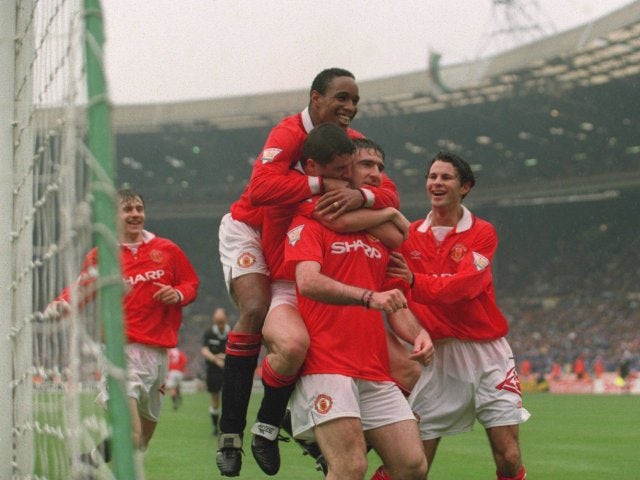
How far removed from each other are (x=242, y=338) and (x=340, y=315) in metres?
0.96

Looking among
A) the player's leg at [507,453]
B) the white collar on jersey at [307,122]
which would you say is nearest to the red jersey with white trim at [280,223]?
the white collar on jersey at [307,122]

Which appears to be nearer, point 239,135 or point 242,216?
point 242,216

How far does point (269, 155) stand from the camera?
15.3 ft

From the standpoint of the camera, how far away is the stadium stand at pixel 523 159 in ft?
116

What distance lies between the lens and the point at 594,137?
39906 millimetres

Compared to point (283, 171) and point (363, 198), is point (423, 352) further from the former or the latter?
point (283, 171)

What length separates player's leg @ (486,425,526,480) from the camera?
565 cm

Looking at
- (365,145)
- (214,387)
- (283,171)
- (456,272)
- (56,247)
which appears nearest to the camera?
(56,247)

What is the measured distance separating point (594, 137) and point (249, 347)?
37.1 meters

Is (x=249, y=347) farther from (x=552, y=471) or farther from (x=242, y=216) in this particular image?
(x=552, y=471)

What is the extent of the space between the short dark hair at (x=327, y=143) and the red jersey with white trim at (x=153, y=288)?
3092 millimetres

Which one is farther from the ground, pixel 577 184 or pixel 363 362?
pixel 577 184

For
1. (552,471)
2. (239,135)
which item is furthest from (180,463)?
(239,135)

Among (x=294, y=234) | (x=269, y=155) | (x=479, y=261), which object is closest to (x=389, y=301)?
(x=294, y=234)
